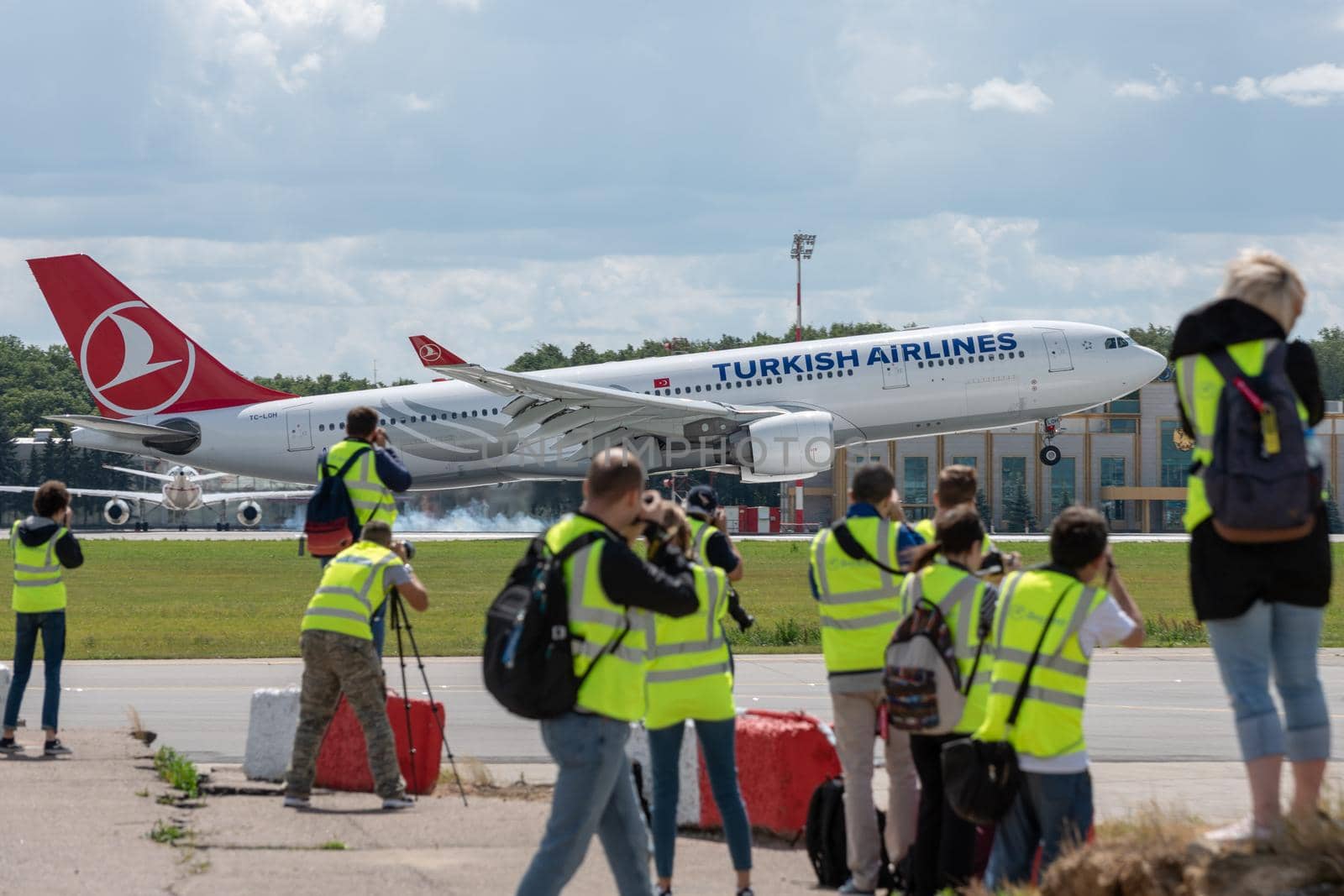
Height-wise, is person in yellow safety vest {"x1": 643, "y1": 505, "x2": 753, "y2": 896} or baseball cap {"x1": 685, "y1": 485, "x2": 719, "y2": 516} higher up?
baseball cap {"x1": 685, "y1": 485, "x2": 719, "y2": 516}

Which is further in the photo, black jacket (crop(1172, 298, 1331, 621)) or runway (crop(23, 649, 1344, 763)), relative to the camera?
runway (crop(23, 649, 1344, 763))

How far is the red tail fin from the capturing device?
138 feet

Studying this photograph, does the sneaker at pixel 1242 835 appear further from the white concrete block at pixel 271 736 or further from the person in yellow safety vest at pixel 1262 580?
the white concrete block at pixel 271 736

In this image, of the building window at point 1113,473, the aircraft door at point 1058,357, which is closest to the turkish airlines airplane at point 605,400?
the aircraft door at point 1058,357

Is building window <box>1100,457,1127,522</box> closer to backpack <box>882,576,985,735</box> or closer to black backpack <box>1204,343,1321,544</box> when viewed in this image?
backpack <box>882,576,985,735</box>

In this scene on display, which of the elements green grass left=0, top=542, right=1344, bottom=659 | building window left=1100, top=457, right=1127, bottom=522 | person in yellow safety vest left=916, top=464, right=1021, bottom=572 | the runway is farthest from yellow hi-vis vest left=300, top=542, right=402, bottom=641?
building window left=1100, top=457, right=1127, bottom=522

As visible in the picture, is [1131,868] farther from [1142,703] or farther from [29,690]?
[29,690]

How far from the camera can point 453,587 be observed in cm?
3325

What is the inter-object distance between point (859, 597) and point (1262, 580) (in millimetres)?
2565

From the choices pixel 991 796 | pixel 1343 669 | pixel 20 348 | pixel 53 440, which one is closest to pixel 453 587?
pixel 1343 669

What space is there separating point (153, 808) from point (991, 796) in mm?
5760

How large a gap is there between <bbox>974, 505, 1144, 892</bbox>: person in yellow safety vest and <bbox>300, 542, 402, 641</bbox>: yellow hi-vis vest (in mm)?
4821

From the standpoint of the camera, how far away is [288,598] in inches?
1262

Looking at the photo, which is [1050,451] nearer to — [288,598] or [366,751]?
[288,598]
